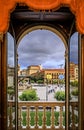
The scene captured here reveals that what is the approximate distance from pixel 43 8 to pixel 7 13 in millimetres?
300

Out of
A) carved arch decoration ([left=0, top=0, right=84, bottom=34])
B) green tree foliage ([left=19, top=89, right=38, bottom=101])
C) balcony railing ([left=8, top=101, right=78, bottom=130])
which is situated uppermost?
carved arch decoration ([left=0, top=0, right=84, bottom=34])

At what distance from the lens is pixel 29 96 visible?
6.47m

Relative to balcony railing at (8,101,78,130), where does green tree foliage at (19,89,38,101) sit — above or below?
above

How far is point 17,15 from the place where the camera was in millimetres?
4902

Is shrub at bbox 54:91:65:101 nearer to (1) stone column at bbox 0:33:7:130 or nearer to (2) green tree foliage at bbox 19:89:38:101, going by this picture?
(2) green tree foliage at bbox 19:89:38:101

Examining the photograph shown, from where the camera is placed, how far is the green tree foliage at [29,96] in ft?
20.5

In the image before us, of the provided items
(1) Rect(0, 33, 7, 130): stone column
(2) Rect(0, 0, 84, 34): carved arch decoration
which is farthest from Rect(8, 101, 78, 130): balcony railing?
(2) Rect(0, 0, 84, 34): carved arch decoration

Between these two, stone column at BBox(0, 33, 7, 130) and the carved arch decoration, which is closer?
the carved arch decoration

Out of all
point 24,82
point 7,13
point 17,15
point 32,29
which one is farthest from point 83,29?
point 24,82

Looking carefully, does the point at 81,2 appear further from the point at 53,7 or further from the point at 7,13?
the point at 7,13

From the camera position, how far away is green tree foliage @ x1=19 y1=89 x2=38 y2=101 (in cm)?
624

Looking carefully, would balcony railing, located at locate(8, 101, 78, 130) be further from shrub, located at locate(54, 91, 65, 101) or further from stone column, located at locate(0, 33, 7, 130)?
stone column, located at locate(0, 33, 7, 130)

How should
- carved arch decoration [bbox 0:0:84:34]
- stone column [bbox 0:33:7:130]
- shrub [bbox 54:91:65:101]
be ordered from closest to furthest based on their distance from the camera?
carved arch decoration [bbox 0:0:84:34] < stone column [bbox 0:33:7:130] < shrub [bbox 54:91:65:101]

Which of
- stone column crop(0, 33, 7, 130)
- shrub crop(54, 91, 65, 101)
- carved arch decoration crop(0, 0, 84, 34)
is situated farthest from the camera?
shrub crop(54, 91, 65, 101)
